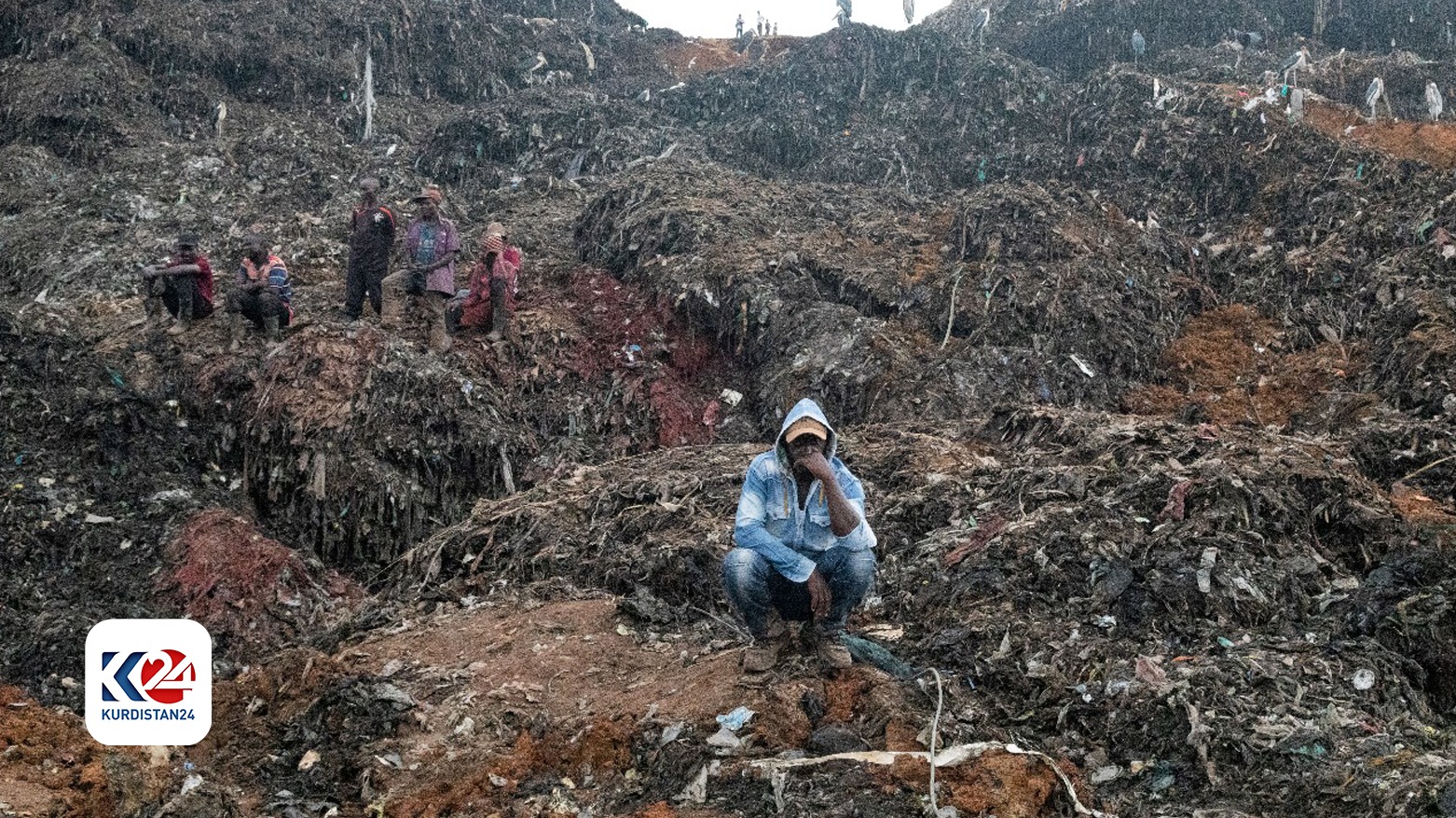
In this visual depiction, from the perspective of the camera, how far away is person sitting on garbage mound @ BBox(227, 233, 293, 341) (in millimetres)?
9594

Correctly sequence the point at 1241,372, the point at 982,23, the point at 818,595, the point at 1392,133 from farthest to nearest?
the point at 982,23, the point at 1392,133, the point at 1241,372, the point at 818,595

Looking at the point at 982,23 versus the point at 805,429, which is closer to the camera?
the point at 805,429

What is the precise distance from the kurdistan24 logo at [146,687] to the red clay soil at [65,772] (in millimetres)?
89

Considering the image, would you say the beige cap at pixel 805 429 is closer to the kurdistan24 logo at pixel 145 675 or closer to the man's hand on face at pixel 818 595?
the man's hand on face at pixel 818 595

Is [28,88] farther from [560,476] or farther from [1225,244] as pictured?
[1225,244]

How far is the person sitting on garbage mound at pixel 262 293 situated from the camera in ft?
31.5

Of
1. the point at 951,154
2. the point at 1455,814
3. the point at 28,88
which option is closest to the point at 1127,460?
the point at 1455,814

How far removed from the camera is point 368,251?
9.98 metres

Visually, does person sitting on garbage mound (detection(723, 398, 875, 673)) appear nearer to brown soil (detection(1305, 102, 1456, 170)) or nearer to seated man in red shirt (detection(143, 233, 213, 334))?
seated man in red shirt (detection(143, 233, 213, 334))

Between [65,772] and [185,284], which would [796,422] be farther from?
[185,284]

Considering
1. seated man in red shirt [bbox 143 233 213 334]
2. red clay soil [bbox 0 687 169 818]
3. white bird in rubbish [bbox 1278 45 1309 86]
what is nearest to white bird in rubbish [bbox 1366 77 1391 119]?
white bird in rubbish [bbox 1278 45 1309 86]

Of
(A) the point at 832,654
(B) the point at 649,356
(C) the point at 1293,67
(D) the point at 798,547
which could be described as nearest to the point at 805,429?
(D) the point at 798,547

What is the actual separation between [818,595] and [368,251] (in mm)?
6682

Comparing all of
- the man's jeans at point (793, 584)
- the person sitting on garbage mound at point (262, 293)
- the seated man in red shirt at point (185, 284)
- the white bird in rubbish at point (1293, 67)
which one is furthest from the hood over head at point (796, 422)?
the white bird in rubbish at point (1293, 67)
